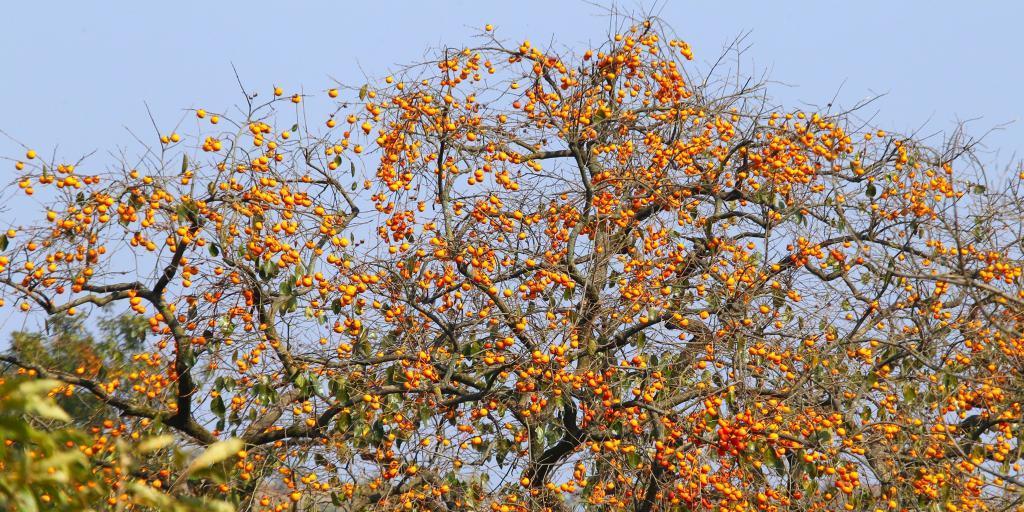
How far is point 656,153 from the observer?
6941mm

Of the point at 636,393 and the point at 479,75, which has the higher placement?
the point at 479,75

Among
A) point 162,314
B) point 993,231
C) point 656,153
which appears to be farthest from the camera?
point 656,153

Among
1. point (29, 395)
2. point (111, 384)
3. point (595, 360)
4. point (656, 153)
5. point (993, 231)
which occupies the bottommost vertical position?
point (29, 395)

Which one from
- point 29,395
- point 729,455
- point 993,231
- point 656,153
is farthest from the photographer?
point 656,153

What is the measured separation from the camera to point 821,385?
18.9 ft

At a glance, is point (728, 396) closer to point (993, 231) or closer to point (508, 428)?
point (508, 428)

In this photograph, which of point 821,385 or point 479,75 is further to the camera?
point 479,75

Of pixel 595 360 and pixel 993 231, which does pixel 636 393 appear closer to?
pixel 595 360

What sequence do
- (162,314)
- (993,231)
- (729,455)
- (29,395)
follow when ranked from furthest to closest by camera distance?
(993,231)
(729,455)
(162,314)
(29,395)

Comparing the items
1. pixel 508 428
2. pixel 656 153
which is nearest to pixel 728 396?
pixel 508 428

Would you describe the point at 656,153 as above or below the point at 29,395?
above

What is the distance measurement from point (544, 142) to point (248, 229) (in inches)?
88.6

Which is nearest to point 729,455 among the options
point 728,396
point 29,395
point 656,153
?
point 728,396

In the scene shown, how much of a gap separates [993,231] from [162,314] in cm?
465
